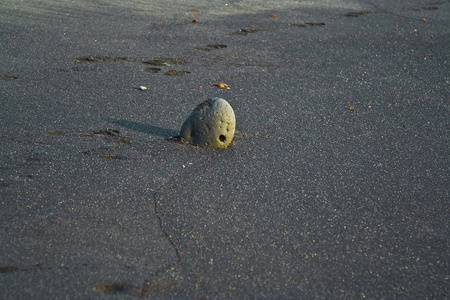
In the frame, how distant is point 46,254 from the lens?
2582 mm

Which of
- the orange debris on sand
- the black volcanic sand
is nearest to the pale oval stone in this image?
the black volcanic sand

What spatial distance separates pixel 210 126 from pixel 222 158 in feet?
0.91

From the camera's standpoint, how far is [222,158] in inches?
143

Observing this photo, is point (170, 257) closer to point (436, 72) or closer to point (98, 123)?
point (98, 123)

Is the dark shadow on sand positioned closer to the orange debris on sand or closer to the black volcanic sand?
the black volcanic sand

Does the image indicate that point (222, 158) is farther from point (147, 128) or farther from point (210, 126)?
point (147, 128)

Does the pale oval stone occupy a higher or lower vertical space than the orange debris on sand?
lower

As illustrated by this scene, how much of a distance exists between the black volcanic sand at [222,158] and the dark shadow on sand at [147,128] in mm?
17

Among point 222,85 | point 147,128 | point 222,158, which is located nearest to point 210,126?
point 222,158

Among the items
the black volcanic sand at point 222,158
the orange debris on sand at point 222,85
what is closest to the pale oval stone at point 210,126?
the black volcanic sand at point 222,158

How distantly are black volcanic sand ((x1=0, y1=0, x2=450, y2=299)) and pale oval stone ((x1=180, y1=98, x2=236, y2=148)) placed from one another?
0.10 metres

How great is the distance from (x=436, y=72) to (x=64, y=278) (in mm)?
4465

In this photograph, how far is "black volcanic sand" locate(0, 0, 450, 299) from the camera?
261 cm

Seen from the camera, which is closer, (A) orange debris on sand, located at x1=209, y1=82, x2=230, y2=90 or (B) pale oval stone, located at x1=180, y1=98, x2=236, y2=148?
(B) pale oval stone, located at x1=180, y1=98, x2=236, y2=148
